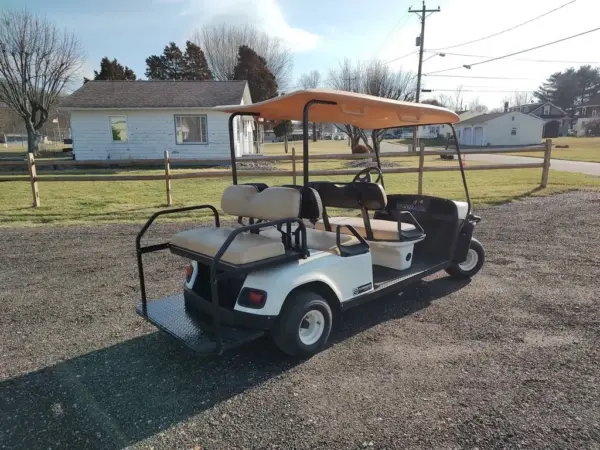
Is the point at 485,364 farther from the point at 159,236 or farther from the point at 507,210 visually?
the point at 507,210

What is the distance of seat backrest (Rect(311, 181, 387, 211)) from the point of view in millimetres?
3541

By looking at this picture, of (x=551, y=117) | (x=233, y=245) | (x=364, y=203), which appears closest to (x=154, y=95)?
(x=364, y=203)

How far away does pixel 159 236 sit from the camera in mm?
6879

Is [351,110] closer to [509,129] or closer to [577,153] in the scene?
[577,153]

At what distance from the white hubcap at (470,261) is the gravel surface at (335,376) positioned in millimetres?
166

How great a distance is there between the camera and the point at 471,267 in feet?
15.6

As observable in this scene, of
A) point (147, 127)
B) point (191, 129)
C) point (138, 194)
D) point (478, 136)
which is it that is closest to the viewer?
point (138, 194)

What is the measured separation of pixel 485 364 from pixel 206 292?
2.15m

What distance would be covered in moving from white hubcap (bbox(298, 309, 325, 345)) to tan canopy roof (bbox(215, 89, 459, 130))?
163 cm

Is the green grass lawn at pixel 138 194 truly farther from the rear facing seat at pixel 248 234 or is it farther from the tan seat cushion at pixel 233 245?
the tan seat cushion at pixel 233 245

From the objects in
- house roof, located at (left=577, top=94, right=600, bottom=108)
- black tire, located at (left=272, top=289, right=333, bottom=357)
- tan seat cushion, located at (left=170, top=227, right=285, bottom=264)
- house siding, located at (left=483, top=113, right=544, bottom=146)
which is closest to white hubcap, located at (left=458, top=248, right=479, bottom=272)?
black tire, located at (left=272, top=289, right=333, bottom=357)

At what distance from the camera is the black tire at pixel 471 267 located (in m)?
4.60

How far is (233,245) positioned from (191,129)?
1786 cm

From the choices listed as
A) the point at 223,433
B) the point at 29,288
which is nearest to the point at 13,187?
the point at 29,288
